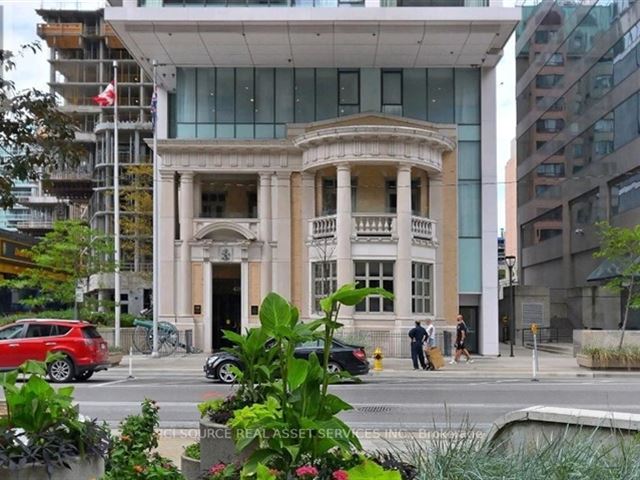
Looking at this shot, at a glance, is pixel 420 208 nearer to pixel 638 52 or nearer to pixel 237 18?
pixel 237 18

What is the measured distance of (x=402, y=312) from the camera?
28688 millimetres

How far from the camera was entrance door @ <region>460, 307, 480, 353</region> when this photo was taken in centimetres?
3202

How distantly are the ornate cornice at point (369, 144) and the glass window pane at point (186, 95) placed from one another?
5.17m

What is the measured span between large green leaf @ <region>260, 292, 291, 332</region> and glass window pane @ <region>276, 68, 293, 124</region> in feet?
86.4

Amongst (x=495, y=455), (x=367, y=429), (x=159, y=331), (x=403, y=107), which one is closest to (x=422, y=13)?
(x=403, y=107)

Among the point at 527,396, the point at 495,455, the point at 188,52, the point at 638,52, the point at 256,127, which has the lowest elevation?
the point at 527,396

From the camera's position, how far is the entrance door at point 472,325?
32.0 meters

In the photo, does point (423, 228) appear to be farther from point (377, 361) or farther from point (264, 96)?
point (264, 96)

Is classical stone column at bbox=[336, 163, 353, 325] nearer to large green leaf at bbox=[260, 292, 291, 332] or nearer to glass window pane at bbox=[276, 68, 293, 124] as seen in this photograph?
glass window pane at bbox=[276, 68, 293, 124]

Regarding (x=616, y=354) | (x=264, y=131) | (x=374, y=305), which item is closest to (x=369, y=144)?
(x=264, y=131)

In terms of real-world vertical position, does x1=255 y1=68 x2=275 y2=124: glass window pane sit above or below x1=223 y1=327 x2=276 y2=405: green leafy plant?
above

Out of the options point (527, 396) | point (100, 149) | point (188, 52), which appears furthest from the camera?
point (100, 149)

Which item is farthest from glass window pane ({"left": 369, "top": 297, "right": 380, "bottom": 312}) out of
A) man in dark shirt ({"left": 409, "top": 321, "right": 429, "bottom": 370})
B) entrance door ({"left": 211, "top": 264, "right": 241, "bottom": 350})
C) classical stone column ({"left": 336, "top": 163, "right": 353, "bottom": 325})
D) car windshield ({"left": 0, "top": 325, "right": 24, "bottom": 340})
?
car windshield ({"left": 0, "top": 325, "right": 24, "bottom": 340})

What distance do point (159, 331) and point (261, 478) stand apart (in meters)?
25.5
